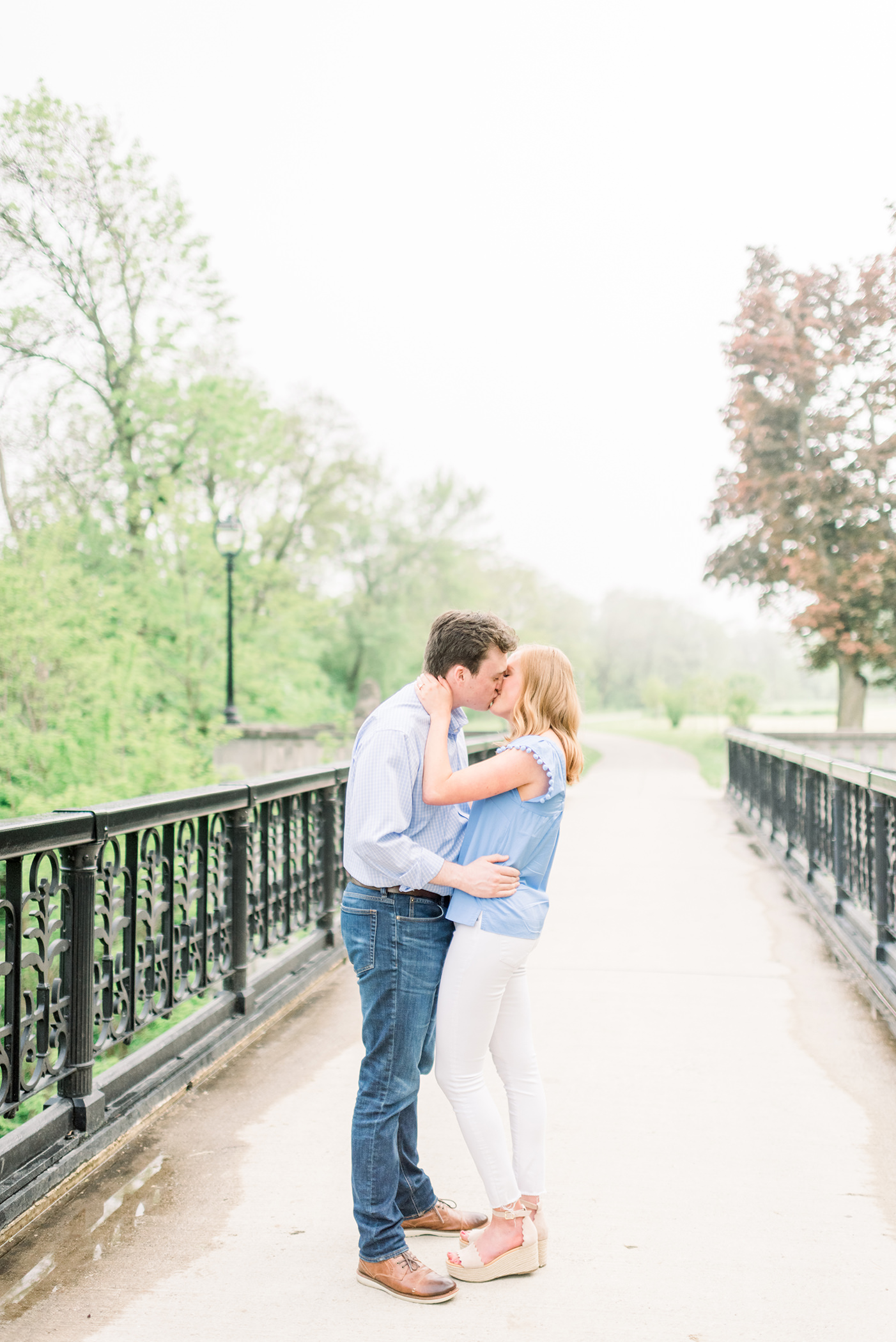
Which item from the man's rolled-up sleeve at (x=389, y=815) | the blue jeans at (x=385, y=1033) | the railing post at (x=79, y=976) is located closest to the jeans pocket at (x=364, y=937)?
the blue jeans at (x=385, y=1033)

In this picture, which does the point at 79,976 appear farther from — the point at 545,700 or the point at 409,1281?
the point at 545,700

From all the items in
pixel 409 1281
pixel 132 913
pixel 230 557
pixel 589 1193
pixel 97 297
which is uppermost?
pixel 97 297

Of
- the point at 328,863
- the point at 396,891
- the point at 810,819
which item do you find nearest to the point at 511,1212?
the point at 396,891

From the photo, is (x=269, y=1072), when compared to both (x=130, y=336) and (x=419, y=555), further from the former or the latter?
(x=419, y=555)

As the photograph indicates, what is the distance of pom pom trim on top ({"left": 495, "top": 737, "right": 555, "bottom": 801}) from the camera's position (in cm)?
256

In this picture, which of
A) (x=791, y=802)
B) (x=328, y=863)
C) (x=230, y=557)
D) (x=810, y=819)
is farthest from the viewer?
(x=230, y=557)

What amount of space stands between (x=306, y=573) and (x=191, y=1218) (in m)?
33.5

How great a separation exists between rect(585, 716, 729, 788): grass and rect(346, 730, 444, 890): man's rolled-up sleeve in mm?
18582

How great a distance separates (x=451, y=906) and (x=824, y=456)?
88.7 feet

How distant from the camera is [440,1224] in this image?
9.49ft

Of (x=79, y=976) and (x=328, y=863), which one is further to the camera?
(x=328, y=863)

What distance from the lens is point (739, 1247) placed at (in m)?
2.81

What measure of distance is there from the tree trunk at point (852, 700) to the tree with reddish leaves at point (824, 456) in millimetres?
37

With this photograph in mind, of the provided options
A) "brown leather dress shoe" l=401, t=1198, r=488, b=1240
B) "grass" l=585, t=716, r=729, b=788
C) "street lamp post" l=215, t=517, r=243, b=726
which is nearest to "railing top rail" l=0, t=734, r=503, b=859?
"brown leather dress shoe" l=401, t=1198, r=488, b=1240
